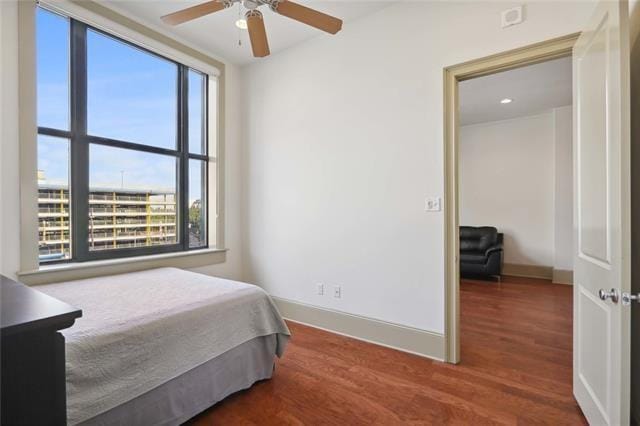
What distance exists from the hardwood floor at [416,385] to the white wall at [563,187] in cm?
226

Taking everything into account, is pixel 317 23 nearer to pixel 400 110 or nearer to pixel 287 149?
pixel 400 110

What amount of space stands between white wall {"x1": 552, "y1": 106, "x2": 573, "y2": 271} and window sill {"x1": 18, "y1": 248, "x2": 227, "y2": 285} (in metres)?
5.10

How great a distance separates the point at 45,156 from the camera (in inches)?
93.9

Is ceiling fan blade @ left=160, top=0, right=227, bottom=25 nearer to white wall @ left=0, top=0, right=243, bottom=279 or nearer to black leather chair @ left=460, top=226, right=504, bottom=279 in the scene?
white wall @ left=0, top=0, right=243, bottom=279

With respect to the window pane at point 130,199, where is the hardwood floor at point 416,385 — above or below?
below

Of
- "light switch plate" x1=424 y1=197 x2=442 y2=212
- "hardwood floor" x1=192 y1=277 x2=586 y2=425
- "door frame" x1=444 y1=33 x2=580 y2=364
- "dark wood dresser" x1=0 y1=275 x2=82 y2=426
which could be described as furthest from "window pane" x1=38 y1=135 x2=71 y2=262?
"door frame" x1=444 y1=33 x2=580 y2=364

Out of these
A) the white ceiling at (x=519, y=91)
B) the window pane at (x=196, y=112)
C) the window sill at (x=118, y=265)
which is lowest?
the window sill at (x=118, y=265)

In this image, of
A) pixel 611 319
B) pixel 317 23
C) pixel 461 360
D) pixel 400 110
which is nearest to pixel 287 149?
pixel 400 110

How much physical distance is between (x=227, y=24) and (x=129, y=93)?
1.14m

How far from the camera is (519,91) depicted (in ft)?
13.5

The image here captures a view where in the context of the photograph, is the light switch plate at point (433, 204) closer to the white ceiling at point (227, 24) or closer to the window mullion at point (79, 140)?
the white ceiling at point (227, 24)

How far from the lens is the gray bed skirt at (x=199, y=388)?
4.72ft

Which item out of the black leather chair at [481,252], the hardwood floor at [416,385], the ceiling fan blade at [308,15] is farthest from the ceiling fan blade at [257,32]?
the black leather chair at [481,252]

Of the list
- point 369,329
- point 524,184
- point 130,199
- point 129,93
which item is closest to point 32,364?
point 369,329
